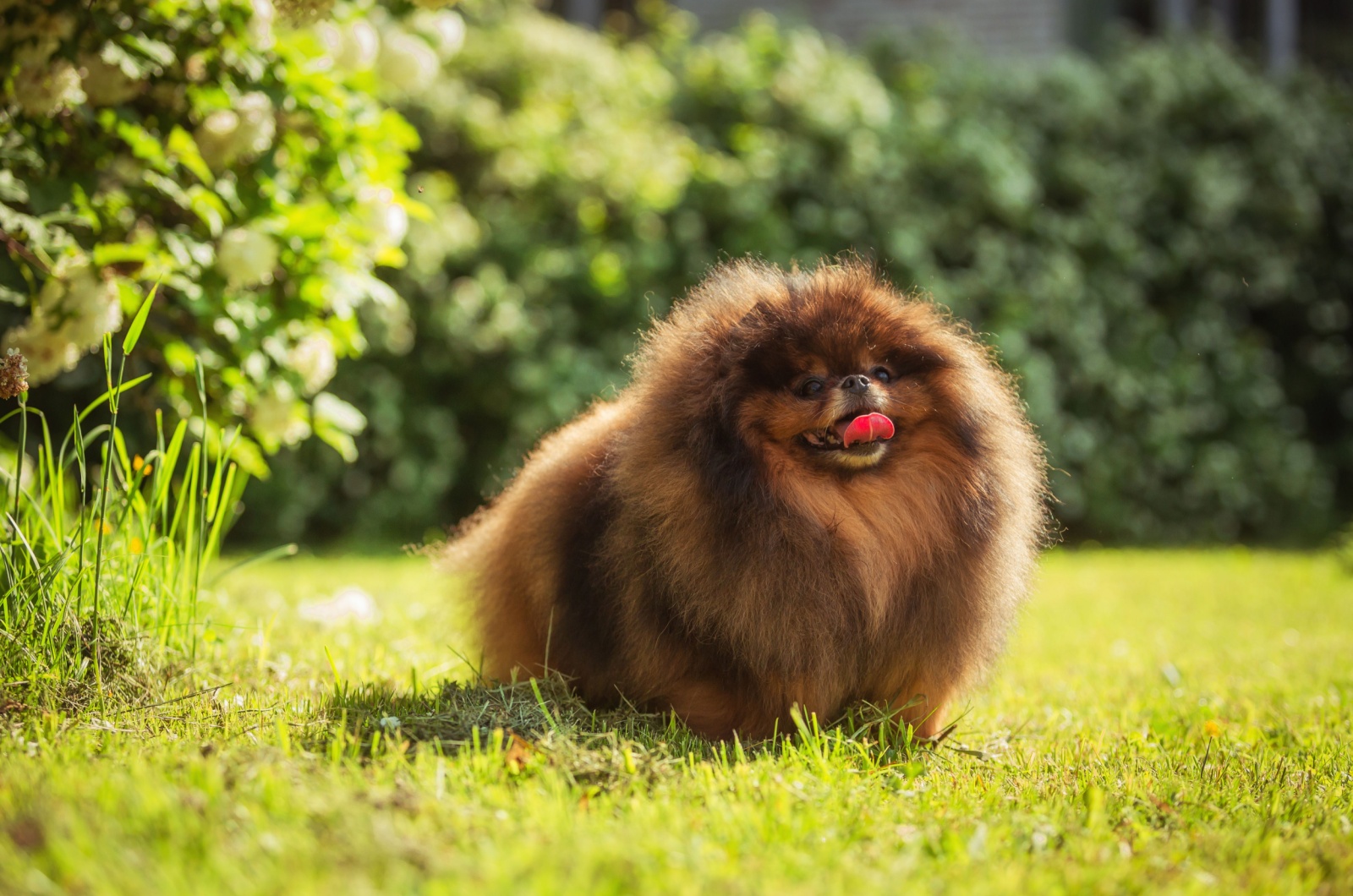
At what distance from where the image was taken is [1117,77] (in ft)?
29.9

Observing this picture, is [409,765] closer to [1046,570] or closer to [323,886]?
[323,886]

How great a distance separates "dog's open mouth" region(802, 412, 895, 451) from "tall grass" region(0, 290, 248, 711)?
1.76m

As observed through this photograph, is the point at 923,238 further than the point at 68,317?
Yes

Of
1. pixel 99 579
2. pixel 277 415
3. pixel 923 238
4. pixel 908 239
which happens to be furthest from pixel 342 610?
pixel 923 238

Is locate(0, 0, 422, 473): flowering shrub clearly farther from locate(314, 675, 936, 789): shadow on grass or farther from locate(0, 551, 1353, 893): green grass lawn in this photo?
locate(314, 675, 936, 789): shadow on grass

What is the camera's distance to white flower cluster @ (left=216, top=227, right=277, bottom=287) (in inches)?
135

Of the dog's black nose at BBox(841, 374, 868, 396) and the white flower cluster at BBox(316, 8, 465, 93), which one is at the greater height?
the white flower cluster at BBox(316, 8, 465, 93)

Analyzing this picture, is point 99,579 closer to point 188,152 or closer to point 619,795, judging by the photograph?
point 188,152

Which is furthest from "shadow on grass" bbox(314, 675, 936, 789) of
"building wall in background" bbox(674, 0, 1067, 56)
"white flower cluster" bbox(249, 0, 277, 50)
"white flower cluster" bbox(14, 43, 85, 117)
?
"building wall in background" bbox(674, 0, 1067, 56)

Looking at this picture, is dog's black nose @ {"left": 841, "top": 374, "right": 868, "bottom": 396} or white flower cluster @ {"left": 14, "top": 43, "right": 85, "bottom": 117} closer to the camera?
dog's black nose @ {"left": 841, "top": 374, "right": 868, "bottom": 396}

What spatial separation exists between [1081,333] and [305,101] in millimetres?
6562

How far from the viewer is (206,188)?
11.9 ft

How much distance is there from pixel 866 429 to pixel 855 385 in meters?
0.11

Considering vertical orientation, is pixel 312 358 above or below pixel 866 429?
below
